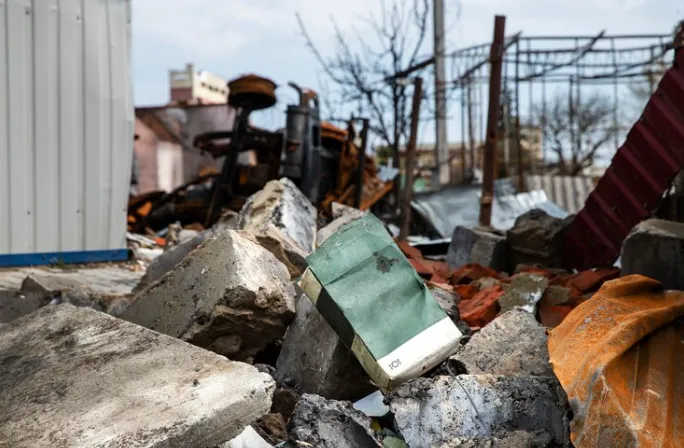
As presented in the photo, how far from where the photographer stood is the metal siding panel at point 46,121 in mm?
5535

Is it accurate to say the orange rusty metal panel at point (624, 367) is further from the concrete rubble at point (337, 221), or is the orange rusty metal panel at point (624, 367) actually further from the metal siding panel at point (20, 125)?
the metal siding panel at point (20, 125)


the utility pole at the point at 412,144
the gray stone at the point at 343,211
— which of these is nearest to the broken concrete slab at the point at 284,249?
the gray stone at the point at 343,211

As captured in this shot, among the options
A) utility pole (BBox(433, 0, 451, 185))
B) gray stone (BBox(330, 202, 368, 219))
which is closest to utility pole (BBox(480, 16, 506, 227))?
gray stone (BBox(330, 202, 368, 219))

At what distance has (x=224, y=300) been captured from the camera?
2945 millimetres

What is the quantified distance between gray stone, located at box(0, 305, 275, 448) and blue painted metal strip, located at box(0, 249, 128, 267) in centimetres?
282

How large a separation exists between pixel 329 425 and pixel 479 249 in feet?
12.5

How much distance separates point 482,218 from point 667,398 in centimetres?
464

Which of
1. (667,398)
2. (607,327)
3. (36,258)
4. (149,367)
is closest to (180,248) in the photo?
(36,258)

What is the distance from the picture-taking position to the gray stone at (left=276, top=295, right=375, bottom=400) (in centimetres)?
294

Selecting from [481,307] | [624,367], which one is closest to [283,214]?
[481,307]

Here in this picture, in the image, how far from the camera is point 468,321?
392cm

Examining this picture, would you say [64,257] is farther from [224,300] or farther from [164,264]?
[224,300]

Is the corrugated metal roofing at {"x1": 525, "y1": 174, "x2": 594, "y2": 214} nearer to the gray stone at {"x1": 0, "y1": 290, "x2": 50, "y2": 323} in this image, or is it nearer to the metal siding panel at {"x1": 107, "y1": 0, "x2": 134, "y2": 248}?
the metal siding panel at {"x1": 107, "y1": 0, "x2": 134, "y2": 248}

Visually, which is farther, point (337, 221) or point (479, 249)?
point (479, 249)
